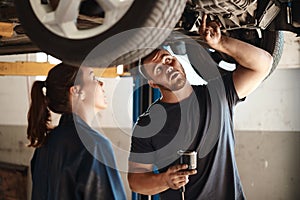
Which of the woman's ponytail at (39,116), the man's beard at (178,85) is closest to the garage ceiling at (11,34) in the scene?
the woman's ponytail at (39,116)

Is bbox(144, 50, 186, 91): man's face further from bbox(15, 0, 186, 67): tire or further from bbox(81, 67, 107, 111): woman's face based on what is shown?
bbox(15, 0, 186, 67): tire

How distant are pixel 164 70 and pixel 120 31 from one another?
72cm

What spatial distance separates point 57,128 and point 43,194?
0.27m

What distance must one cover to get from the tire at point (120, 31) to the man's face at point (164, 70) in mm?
605

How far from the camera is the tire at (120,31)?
1.08 meters

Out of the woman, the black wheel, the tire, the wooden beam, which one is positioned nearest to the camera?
the tire

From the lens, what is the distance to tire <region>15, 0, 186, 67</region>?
1075 millimetres

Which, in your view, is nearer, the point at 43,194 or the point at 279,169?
the point at 43,194

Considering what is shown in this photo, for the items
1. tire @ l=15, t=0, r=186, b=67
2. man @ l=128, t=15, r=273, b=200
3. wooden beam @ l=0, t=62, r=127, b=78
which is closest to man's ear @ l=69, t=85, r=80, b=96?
man @ l=128, t=15, r=273, b=200

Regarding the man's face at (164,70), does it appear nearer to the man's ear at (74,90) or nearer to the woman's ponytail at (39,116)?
the man's ear at (74,90)

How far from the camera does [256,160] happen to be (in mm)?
4531

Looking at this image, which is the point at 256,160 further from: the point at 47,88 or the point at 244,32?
the point at 47,88

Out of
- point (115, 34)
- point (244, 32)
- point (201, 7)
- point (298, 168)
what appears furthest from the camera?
point (298, 168)

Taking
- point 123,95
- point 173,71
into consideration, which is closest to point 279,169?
point 123,95
